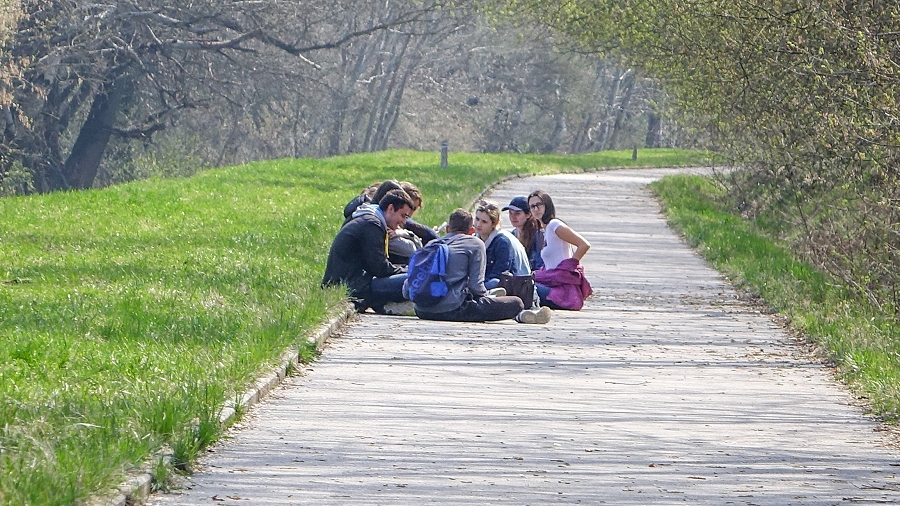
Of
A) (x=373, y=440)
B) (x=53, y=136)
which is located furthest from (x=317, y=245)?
(x=53, y=136)

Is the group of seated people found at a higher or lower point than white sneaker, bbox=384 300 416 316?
higher

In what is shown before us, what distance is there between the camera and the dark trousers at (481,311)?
13.3 metres

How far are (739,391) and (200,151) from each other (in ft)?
167

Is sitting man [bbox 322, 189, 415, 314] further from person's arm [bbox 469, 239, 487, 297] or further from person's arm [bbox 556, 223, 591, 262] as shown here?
person's arm [bbox 556, 223, 591, 262]

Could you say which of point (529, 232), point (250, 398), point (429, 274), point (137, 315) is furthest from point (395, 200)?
point (250, 398)

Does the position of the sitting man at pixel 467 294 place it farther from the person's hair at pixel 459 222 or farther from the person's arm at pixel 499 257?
the person's arm at pixel 499 257

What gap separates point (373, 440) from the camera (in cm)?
769

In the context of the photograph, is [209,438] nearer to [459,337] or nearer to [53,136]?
[459,337]

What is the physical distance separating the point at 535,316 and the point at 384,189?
189 centimetres

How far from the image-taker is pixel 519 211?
1511cm

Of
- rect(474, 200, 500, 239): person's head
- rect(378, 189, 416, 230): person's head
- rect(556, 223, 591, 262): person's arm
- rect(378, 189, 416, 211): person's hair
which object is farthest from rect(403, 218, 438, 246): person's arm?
rect(378, 189, 416, 211): person's hair

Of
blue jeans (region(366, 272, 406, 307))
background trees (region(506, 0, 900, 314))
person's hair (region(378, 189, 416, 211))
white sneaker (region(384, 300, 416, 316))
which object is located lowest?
white sneaker (region(384, 300, 416, 316))

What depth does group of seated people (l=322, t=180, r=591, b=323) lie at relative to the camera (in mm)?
13203

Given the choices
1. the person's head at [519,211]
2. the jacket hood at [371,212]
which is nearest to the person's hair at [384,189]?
the jacket hood at [371,212]
